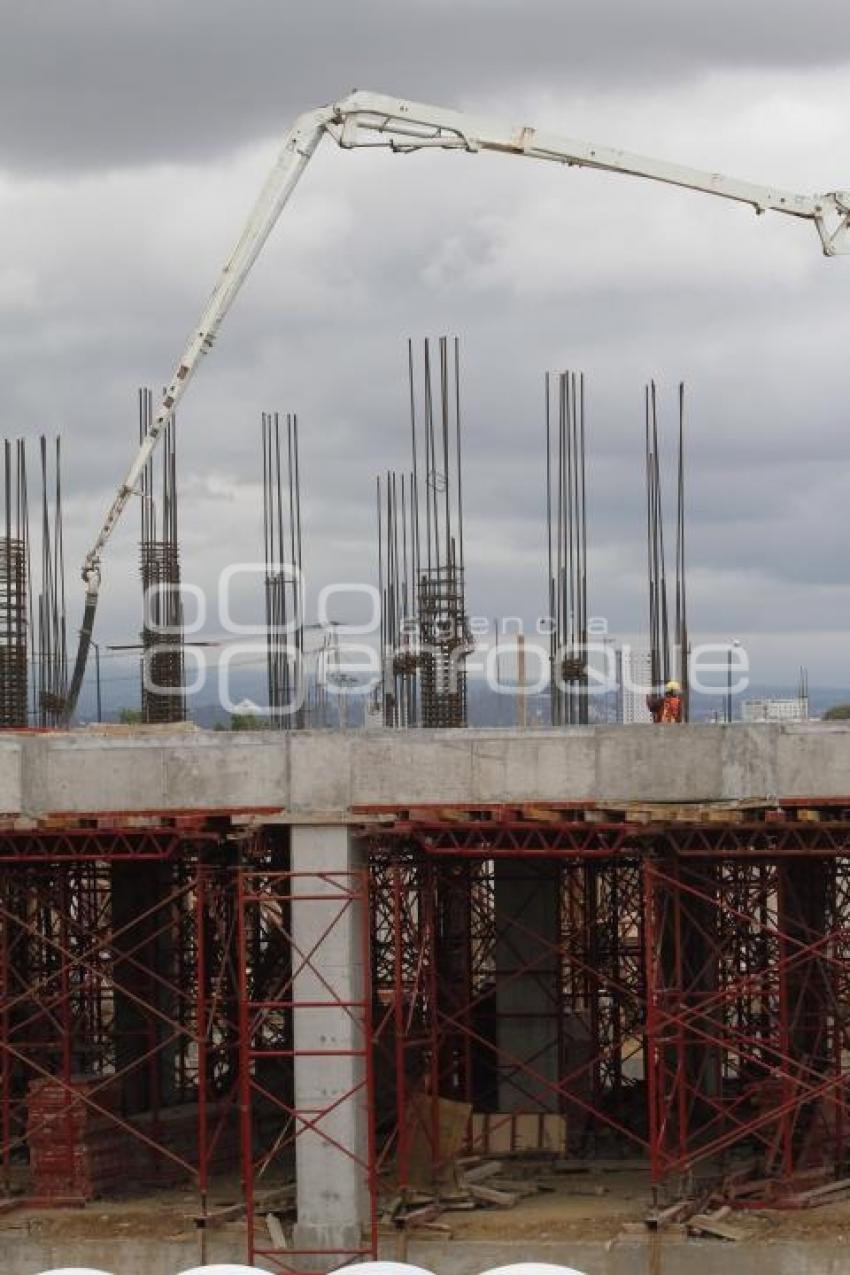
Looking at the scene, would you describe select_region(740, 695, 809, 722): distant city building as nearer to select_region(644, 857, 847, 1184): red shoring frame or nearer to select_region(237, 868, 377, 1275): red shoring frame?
select_region(644, 857, 847, 1184): red shoring frame

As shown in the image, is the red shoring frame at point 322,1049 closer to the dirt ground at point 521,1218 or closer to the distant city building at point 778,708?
the dirt ground at point 521,1218

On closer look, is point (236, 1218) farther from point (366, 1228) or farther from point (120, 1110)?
point (120, 1110)

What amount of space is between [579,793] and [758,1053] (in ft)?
34.3

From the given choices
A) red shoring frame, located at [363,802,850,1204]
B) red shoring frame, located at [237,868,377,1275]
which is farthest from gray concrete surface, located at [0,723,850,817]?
red shoring frame, located at [237,868,377,1275]

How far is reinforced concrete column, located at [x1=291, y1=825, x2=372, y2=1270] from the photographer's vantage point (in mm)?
27406

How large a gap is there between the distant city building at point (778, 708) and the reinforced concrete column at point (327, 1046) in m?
19.3

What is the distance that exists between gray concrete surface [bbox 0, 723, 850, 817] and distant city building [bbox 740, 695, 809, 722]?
18100 mm

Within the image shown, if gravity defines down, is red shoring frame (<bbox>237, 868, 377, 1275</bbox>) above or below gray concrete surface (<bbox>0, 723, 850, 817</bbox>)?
below

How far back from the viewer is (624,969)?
44.2 meters

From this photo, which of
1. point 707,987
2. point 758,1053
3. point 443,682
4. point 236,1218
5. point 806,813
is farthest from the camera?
point 443,682

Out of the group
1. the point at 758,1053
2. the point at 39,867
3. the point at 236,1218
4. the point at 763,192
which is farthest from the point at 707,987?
the point at 763,192

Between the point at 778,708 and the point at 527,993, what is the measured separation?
34644 millimetres

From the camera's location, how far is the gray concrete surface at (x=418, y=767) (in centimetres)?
2692

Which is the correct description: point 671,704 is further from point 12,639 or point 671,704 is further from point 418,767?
point 12,639
